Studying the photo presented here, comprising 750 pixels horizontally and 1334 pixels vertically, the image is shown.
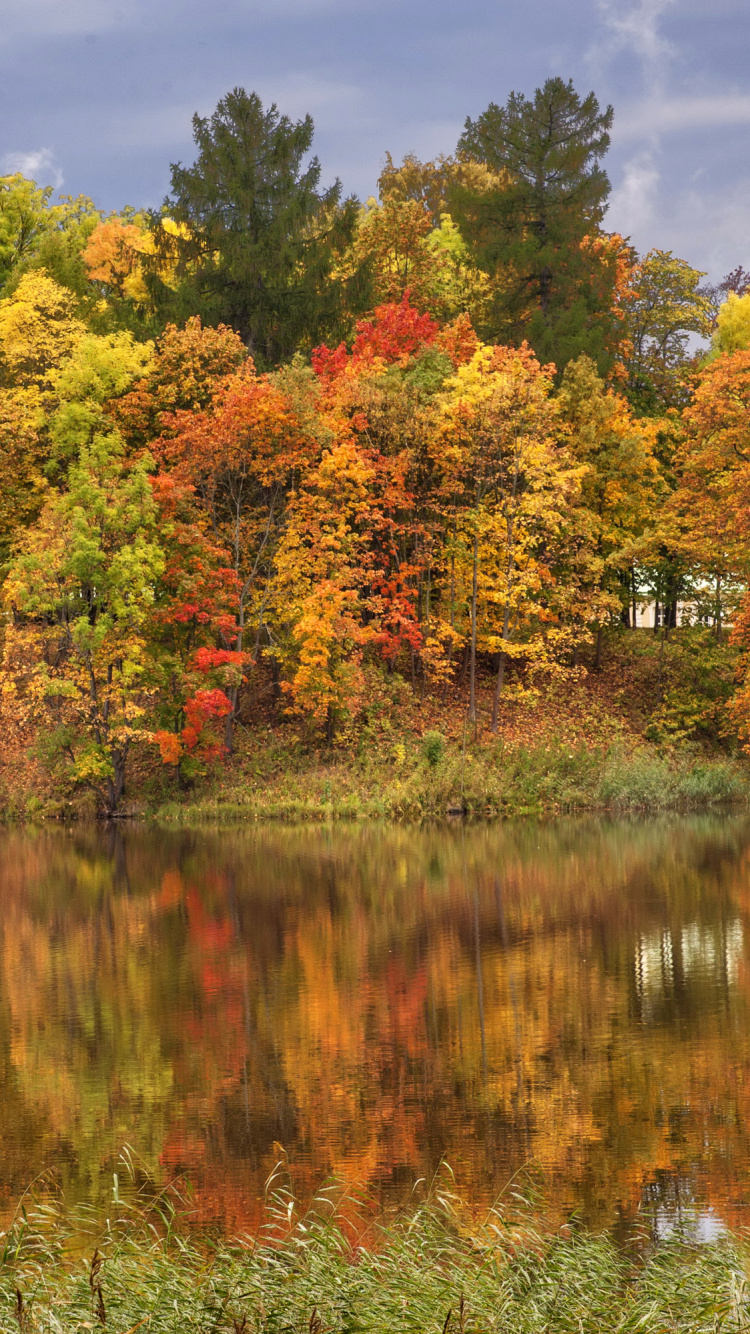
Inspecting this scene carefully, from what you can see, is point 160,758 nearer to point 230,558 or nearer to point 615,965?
point 230,558

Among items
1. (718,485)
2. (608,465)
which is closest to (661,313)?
(608,465)

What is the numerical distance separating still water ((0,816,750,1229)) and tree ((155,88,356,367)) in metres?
25.1

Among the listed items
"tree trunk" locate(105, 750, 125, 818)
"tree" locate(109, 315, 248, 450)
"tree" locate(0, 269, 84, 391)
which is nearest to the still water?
"tree trunk" locate(105, 750, 125, 818)

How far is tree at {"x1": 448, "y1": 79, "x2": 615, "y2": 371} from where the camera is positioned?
1858 inches

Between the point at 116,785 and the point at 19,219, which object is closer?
the point at 116,785

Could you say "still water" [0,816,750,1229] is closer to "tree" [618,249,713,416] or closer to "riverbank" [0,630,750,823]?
"riverbank" [0,630,750,823]

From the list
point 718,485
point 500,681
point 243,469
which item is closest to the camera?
point 718,485

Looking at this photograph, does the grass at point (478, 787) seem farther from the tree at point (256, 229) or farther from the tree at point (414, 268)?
the tree at point (414, 268)

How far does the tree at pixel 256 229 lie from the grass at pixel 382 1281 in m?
40.3

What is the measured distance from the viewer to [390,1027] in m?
13.9

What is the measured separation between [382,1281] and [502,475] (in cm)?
3490

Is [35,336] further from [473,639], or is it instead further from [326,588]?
[473,639]

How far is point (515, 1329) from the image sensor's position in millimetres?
5953

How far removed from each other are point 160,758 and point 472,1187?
31142 millimetres
